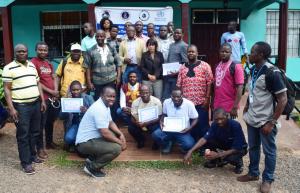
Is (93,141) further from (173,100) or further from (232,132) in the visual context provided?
(232,132)

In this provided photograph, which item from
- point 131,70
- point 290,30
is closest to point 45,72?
point 131,70

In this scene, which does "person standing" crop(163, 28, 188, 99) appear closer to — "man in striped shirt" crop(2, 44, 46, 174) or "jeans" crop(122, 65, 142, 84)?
"jeans" crop(122, 65, 142, 84)

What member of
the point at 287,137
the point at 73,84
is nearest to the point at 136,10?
the point at 73,84

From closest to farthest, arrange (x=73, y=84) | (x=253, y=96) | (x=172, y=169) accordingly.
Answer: (x=253, y=96), (x=172, y=169), (x=73, y=84)

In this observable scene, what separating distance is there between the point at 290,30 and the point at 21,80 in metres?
9.07

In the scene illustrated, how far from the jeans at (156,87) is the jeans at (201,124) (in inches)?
36.5

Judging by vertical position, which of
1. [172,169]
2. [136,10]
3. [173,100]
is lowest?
[172,169]

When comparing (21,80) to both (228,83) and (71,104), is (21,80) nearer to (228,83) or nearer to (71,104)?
(71,104)

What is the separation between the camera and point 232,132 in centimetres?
530

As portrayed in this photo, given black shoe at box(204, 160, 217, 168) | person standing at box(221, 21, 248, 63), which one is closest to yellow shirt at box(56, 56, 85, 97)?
black shoe at box(204, 160, 217, 168)

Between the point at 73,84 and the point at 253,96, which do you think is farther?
the point at 73,84

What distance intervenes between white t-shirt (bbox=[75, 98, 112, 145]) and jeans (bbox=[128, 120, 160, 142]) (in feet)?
3.58

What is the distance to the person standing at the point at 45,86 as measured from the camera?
5.66m

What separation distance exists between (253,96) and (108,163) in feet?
7.28
